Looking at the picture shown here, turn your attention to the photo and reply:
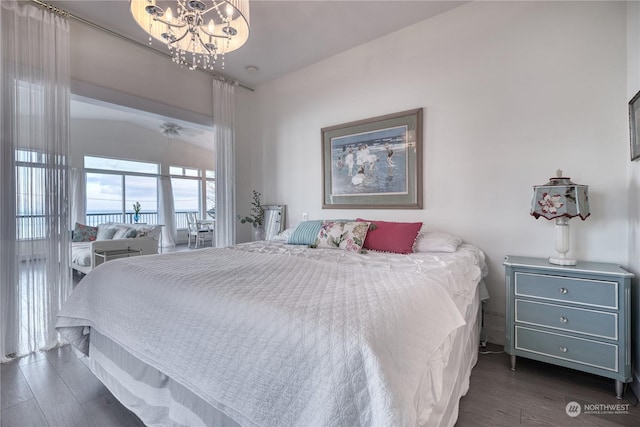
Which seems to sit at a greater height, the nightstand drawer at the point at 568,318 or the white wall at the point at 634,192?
the white wall at the point at 634,192

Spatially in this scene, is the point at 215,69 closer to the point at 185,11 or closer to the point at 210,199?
the point at 185,11

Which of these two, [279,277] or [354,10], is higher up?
[354,10]

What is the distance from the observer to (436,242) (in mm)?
2309

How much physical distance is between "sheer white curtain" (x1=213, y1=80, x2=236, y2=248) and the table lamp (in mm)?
3239

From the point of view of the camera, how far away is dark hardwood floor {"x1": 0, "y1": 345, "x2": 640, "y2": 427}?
4.96 ft

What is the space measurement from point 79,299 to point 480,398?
2.58 m

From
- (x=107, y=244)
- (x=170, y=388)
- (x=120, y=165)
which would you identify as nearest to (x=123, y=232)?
(x=107, y=244)

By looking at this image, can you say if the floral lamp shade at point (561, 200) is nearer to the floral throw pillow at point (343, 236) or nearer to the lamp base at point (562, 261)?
the lamp base at point (562, 261)

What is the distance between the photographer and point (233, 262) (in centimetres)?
188

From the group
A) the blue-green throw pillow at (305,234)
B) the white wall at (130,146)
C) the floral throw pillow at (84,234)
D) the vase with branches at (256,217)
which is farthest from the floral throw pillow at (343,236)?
the floral throw pillow at (84,234)

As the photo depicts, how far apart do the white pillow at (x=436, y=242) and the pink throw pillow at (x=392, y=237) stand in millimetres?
68

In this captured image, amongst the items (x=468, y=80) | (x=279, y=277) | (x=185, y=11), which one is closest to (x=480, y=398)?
(x=279, y=277)

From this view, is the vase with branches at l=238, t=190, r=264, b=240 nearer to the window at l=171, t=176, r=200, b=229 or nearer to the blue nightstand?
the blue nightstand

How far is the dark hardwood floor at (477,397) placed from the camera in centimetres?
151
